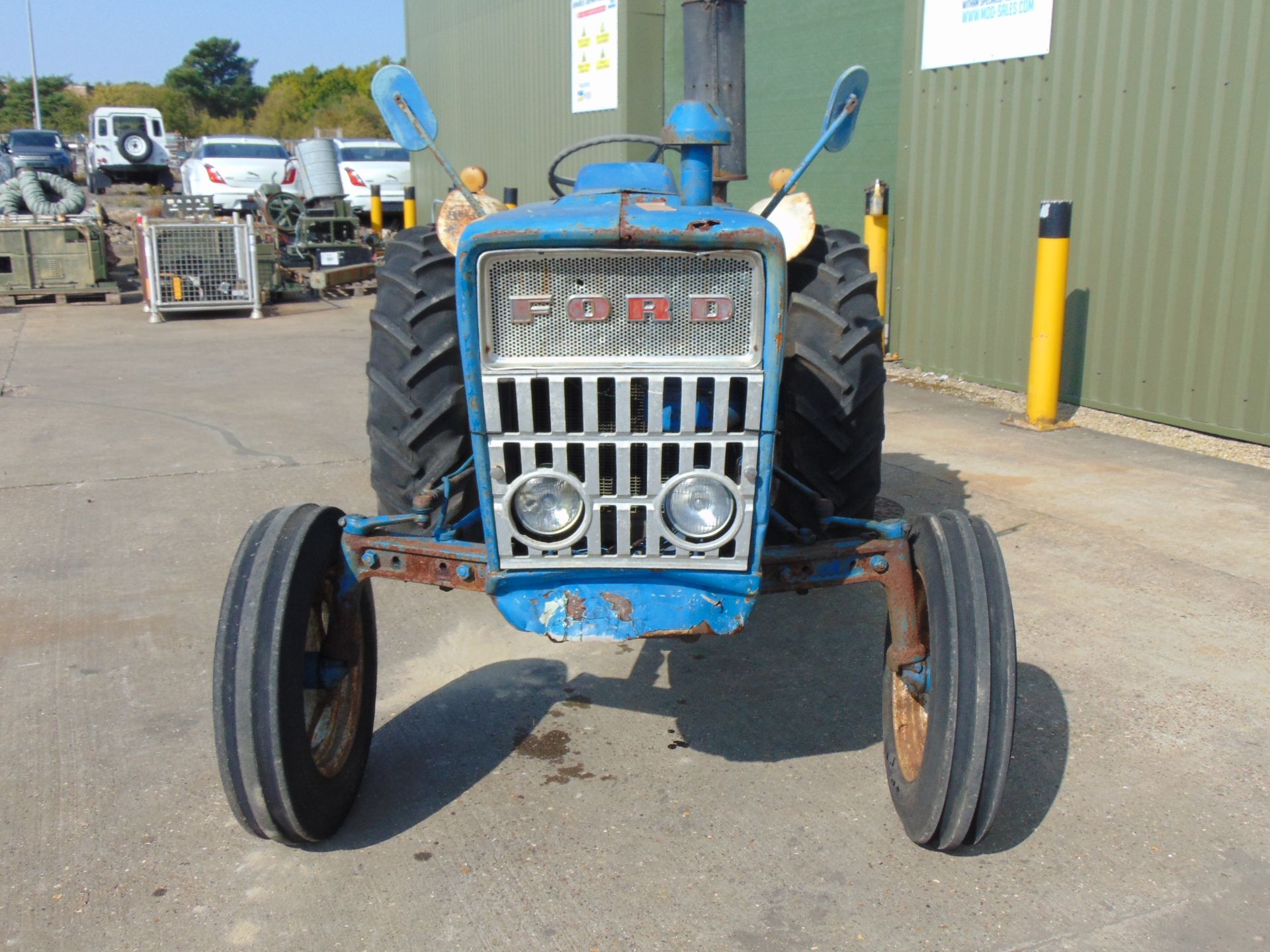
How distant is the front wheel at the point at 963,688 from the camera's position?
275 centimetres

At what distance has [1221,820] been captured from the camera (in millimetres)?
3094

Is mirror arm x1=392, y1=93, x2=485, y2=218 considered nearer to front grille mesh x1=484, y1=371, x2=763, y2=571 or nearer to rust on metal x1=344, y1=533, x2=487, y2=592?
front grille mesh x1=484, y1=371, x2=763, y2=571

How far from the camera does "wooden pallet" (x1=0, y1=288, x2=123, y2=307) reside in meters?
13.5

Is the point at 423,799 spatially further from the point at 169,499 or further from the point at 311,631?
the point at 169,499

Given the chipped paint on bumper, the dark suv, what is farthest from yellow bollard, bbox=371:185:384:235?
the chipped paint on bumper

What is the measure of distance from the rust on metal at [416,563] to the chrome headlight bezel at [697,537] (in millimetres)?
511

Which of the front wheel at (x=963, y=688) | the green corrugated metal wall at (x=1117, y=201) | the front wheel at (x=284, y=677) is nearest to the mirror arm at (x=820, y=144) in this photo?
the front wheel at (x=963, y=688)

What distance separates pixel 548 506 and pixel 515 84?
13.7 meters

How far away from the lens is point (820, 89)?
9.94 meters

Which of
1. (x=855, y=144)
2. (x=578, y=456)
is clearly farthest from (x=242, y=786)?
(x=855, y=144)

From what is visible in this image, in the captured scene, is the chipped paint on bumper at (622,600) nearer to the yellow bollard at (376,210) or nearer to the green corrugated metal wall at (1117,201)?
the green corrugated metal wall at (1117,201)

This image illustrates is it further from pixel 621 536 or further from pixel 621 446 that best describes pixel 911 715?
pixel 621 446

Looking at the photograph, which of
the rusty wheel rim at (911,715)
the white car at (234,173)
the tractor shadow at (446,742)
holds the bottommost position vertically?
the tractor shadow at (446,742)

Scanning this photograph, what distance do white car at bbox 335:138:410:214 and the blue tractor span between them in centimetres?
1714
